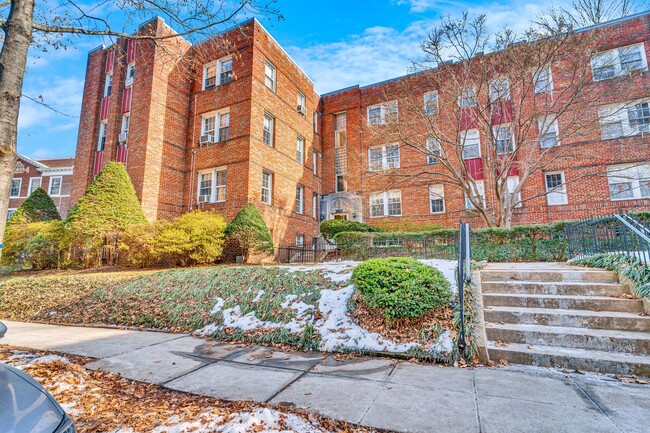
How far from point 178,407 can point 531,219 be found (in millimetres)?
17207

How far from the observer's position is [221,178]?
14617 millimetres

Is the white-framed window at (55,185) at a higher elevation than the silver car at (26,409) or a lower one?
higher

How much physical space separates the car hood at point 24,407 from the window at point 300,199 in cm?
1566

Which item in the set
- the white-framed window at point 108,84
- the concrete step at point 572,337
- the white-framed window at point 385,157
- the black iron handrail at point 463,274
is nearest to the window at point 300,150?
the white-framed window at point 385,157

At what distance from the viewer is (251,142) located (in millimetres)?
13734

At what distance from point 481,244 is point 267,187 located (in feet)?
32.0

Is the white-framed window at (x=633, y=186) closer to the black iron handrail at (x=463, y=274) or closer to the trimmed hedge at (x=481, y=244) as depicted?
the trimmed hedge at (x=481, y=244)

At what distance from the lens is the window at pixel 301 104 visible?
A: 18.1 m

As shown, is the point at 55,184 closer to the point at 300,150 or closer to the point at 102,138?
the point at 102,138

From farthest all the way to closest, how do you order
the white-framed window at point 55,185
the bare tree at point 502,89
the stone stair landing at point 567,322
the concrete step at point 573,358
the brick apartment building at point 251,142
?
the white-framed window at point 55,185 < the brick apartment building at point 251,142 < the bare tree at point 502,89 < the stone stair landing at point 567,322 < the concrete step at point 573,358

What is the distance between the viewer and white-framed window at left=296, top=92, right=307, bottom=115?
710 inches

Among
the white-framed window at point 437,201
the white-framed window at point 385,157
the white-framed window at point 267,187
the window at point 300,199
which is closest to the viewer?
the white-framed window at point 267,187

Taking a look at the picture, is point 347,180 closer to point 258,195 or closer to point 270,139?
point 270,139

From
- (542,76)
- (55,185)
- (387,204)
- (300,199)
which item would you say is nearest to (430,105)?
(542,76)
